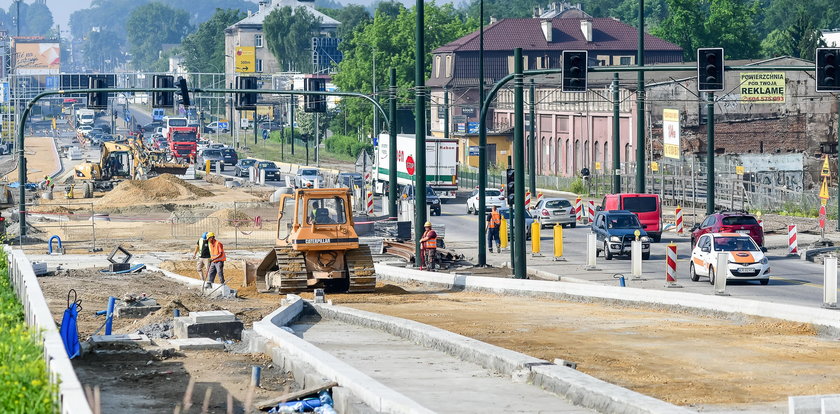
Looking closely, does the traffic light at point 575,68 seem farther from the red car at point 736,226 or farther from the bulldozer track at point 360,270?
the red car at point 736,226

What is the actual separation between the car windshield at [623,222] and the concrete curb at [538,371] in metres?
22.6

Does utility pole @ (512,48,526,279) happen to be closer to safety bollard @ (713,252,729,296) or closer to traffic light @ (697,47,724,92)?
traffic light @ (697,47,724,92)

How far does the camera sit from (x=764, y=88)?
248 feet

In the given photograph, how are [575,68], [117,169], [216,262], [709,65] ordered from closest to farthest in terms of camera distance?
1. [709,65]
2. [575,68]
3. [216,262]
4. [117,169]

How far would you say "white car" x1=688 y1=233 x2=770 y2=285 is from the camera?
34469 mm

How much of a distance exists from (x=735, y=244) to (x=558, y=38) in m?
87.9

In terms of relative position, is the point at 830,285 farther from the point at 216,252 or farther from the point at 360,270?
the point at 216,252

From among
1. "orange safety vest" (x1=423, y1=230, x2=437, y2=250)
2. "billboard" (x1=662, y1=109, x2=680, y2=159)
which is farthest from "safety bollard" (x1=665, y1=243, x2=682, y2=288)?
"billboard" (x1=662, y1=109, x2=680, y2=159)

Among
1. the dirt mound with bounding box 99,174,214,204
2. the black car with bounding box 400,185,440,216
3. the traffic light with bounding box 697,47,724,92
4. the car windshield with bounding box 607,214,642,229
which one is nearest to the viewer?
the traffic light with bounding box 697,47,724,92

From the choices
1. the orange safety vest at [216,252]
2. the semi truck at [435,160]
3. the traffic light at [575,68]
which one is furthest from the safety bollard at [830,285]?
the semi truck at [435,160]

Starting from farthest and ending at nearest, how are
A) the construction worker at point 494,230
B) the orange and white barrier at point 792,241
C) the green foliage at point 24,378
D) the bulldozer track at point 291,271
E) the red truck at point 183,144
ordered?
the red truck at point 183,144 < the construction worker at point 494,230 < the orange and white barrier at point 792,241 < the bulldozer track at point 291,271 < the green foliage at point 24,378

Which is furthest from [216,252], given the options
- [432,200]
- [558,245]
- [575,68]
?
[432,200]

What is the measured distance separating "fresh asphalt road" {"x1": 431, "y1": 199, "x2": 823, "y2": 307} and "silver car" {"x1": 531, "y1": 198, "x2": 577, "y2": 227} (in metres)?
0.49

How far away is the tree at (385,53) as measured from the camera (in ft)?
422
